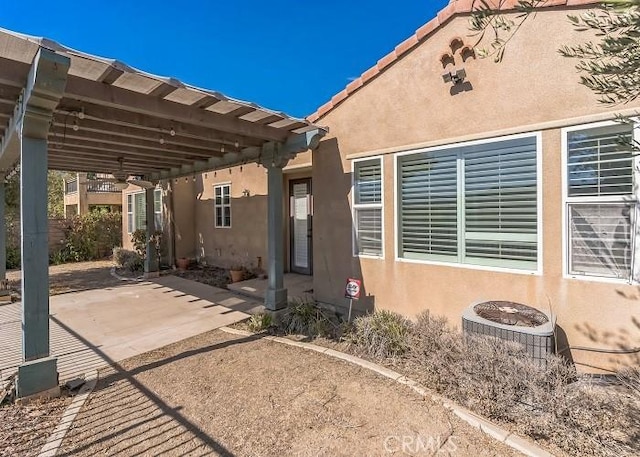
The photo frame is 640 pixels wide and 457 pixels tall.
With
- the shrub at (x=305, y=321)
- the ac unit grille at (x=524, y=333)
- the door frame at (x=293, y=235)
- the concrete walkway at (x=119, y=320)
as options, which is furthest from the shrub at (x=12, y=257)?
the ac unit grille at (x=524, y=333)

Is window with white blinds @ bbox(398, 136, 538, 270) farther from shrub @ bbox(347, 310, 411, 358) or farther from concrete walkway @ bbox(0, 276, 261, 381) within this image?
concrete walkway @ bbox(0, 276, 261, 381)

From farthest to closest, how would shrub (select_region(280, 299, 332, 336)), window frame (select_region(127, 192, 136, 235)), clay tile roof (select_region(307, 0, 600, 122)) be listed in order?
window frame (select_region(127, 192, 136, 235)) < shrub (select_region(280, 299, 332, 336)) < clay tile roof (select_region(307, 0, 600, 122))

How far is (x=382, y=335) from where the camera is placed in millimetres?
4734

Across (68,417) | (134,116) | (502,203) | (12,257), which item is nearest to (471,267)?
(502,203)

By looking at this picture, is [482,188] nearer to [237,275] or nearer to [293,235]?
[293,235]

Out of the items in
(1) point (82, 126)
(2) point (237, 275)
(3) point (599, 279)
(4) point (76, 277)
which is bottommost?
(4) point (76, 277)

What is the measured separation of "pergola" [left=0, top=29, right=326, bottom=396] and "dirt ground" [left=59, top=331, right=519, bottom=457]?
38.5 inches

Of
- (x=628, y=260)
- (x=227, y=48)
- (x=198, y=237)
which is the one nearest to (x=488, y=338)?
(x=628, y=260)

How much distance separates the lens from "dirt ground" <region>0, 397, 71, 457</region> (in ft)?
9.45

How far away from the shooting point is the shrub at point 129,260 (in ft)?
39.1

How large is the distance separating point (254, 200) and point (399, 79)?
5.91 meters

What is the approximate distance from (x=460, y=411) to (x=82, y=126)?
Answer: 21.5ft

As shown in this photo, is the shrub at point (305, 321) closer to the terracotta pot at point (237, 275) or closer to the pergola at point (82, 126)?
the pergola at point (82, 126)

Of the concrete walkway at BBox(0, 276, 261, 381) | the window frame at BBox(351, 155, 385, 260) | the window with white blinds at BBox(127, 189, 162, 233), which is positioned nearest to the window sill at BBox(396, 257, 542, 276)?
the window frame at BBox(351, 155, 385, 260)
